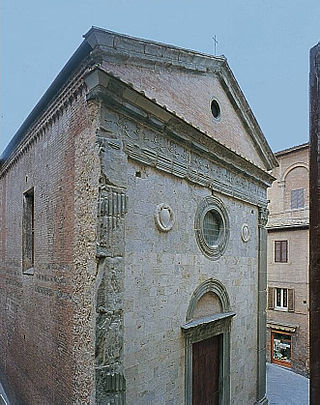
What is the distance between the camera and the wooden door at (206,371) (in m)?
7.52

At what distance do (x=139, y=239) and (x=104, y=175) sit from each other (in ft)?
4.17

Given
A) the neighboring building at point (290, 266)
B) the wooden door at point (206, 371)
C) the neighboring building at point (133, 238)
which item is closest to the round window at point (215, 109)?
the neighboring building at point (133, 238)

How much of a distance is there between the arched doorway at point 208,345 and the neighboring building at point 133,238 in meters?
0.04

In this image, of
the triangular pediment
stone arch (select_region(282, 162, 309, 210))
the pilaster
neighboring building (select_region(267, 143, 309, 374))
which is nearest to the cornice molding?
the triangular pediment

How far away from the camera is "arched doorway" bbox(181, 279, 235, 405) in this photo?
23.5ft

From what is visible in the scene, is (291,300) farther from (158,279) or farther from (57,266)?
(57,266)

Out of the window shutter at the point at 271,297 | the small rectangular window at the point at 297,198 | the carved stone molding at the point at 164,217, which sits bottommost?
the window shutter at the point at 271,297

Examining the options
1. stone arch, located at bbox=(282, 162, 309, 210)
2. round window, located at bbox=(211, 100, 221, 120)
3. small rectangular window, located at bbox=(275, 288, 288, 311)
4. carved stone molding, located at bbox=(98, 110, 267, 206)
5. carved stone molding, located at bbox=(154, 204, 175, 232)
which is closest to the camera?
carved stone molding, located at bbox=(98, 110, 267, 206)

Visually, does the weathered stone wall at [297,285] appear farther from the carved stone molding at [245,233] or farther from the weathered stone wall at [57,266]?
the weathered stone wall at [57,266]

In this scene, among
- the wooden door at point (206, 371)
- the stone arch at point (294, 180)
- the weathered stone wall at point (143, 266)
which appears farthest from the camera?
the stone arch at point (294, 180)

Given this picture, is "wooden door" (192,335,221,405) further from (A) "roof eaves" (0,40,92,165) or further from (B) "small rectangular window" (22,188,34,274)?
(A) "roof eaves" (0,40,92,165)

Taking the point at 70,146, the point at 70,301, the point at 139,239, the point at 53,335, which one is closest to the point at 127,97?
the point at 70,146

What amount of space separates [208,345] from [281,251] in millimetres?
10595

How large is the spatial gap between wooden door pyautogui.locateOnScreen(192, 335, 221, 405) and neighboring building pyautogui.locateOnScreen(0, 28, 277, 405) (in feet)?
0.14
